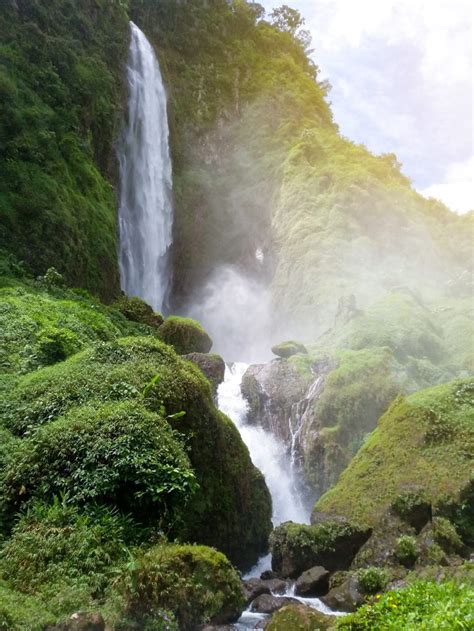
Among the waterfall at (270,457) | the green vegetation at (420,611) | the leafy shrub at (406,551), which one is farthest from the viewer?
the waterfall at (270,457)

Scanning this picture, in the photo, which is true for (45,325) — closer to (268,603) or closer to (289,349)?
(268,603)

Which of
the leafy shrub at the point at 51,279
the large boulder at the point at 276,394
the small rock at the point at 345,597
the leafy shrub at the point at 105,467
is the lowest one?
the small rock at the point at 345,597

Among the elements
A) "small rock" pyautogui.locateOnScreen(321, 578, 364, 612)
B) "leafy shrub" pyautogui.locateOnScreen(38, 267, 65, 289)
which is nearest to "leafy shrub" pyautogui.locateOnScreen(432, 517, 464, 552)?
"small rock" pyautogui.locateOnScreen(321, 578, 364, 612)

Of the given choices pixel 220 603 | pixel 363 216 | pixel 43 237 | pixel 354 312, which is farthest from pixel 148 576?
pixel 363 216

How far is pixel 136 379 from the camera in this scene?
11.0 metres

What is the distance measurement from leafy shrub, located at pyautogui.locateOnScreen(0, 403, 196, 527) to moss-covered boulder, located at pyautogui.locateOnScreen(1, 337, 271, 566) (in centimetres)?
2

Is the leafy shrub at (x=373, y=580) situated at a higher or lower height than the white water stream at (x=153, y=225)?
lower

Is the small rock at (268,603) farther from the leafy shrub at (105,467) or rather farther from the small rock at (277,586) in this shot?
the leafy shrub at (105,467)

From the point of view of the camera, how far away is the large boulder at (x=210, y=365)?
2103 cm

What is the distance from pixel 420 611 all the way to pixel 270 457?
16.0 m

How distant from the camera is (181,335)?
22344mm

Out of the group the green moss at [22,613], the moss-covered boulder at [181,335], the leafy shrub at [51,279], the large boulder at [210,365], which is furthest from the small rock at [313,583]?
the leafy shrub at [51,279]

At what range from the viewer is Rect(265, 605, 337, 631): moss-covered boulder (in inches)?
309

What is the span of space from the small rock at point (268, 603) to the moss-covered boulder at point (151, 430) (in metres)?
2.01
